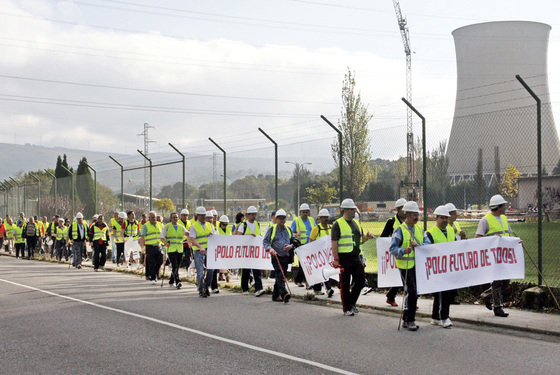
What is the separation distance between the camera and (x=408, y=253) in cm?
888

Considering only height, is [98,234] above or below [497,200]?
below

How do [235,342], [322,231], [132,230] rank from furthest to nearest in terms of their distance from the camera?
[132,230] < [322,231] < [235,342]

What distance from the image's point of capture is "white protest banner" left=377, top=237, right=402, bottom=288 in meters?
11.0

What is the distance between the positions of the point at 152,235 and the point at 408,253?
8.87 meters

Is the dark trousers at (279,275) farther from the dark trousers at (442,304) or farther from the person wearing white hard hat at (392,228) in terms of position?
the dark trousers at (442,304)

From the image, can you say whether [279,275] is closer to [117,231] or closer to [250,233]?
[250,233]

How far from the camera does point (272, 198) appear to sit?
1809 cm

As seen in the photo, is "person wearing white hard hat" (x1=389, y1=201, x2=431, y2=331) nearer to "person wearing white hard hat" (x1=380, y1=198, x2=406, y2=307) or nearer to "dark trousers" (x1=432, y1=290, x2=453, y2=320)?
"dark trousers" (x1=432, y1=290, x2=453, y2=320)

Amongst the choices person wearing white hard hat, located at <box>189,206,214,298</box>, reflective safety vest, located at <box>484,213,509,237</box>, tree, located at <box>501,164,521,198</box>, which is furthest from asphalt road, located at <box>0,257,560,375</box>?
tree, located at <box>501,164,521,198</box>

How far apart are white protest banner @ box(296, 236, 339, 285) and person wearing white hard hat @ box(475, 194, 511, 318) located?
9.88 ft

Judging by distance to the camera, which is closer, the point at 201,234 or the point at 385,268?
the point at 385,268

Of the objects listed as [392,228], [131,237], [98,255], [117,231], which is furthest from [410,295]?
[98,255]

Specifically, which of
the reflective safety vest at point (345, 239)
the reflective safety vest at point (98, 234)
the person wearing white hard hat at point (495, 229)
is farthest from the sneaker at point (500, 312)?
the reflective safety vest at point (98, 234)

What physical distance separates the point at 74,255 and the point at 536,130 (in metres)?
16.1
